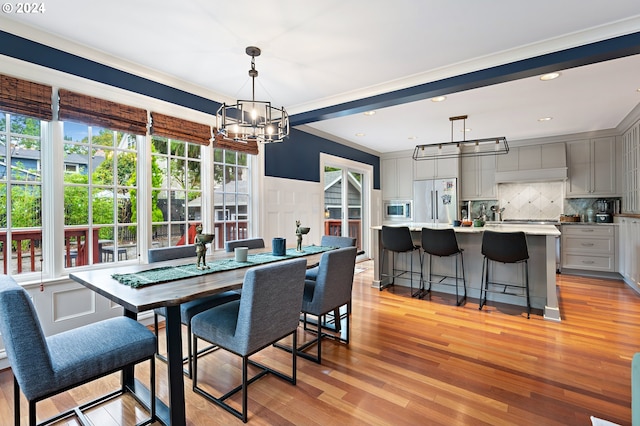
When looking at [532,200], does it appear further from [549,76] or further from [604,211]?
[549,76]

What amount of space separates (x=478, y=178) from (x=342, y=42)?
16.7 feet

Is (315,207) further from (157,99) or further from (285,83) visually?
(157,99)

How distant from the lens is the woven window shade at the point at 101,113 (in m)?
2.55

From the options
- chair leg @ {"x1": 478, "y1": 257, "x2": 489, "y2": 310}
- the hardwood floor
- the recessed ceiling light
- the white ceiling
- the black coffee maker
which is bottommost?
the hardwood floor

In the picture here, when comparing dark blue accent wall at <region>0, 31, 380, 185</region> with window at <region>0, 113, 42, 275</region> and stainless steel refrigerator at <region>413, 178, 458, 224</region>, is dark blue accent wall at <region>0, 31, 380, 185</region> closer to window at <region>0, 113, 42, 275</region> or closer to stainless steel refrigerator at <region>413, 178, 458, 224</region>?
window at <region>0, 113, 42, 275</region>

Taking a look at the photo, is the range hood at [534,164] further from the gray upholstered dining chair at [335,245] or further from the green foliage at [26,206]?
the green foliage at [26,206]

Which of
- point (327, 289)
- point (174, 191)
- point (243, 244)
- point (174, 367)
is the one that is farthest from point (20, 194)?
point (327, 289)

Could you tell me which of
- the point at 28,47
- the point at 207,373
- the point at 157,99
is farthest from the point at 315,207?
the point at 28,47

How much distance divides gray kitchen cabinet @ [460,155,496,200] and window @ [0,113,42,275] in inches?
266

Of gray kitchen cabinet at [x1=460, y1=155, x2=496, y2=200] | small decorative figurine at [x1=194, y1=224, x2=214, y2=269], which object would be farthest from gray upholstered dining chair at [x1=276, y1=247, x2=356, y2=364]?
gray kitchen cabinet at [x1=460, y1=155, x2=496, y2=200]

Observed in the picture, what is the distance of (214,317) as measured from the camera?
77.2 inches

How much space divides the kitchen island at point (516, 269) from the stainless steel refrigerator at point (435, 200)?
2380mm

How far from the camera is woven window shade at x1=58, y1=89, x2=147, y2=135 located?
2.55 m

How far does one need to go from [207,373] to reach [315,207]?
3365 millimetres
